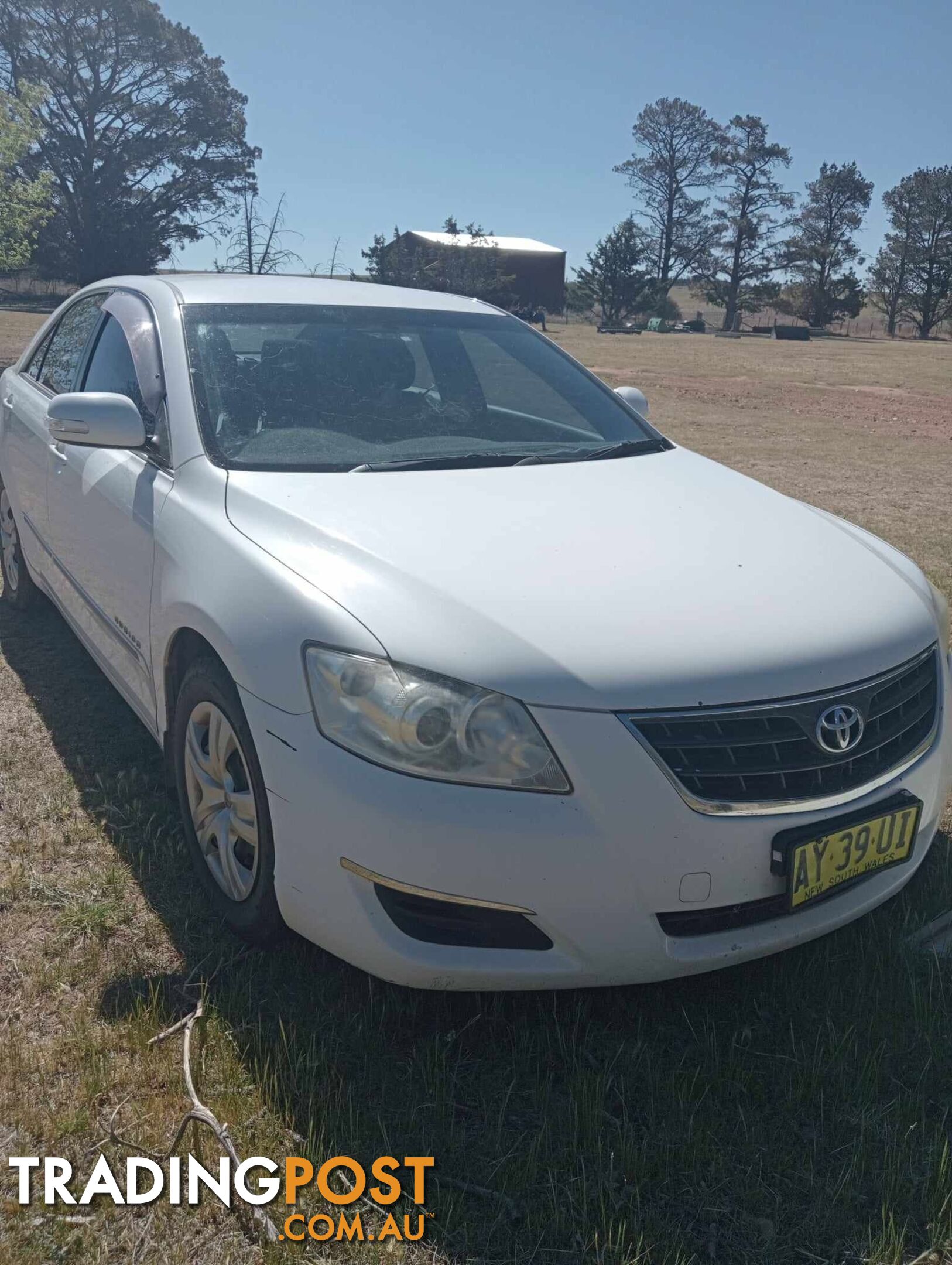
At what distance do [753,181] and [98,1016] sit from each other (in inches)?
2974

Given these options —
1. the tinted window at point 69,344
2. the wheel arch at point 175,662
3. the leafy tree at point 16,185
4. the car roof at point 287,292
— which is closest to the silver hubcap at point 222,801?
the wheel arch at point 175,662

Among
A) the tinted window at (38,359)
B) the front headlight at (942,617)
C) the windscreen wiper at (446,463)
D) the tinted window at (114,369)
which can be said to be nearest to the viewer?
the front headlight at (942,617)

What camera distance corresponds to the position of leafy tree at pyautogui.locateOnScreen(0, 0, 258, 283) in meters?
47.1

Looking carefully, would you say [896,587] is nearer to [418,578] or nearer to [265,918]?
[418,578]

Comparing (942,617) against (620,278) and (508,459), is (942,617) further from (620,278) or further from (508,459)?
(620,278)

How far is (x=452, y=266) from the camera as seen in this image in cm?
4116

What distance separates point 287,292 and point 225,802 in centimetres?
197

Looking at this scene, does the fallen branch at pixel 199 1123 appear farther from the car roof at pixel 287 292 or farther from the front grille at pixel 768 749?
the car roof at pixel 287 292

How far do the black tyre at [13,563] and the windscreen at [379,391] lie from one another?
2.04m

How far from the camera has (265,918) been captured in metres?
2.46

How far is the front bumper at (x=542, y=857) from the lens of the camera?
204 cm

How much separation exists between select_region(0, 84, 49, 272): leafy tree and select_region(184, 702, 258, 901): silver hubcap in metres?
17.9

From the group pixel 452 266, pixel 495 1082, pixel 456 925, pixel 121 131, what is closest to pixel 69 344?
pixel 456 925

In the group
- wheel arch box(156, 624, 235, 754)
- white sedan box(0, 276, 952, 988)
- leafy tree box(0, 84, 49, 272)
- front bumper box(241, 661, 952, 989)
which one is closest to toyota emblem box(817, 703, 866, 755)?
white sedan box(0, 276, 952, 988)
